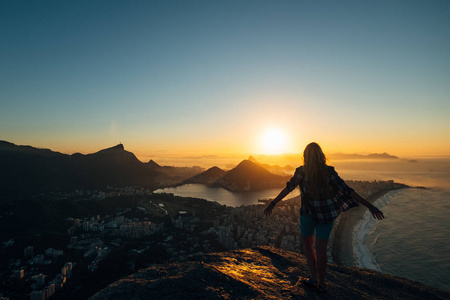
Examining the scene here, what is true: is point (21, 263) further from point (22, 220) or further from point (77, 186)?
point (77, 186)

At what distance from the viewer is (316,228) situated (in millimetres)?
3557

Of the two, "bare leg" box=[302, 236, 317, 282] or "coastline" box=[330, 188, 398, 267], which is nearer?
"bare leg" box=[302, 236, 317, 282]

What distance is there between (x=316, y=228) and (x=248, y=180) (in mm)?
104169

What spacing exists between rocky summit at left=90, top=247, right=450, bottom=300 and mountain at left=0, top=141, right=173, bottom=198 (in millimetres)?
88234

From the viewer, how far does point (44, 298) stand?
15500 mm

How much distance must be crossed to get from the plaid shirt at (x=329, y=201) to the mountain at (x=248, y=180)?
98729mm

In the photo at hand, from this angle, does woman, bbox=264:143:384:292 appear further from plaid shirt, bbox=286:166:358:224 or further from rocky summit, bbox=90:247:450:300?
rocky summit, bbox=90:247:450:300

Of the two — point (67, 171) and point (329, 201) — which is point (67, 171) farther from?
point (329, 201)

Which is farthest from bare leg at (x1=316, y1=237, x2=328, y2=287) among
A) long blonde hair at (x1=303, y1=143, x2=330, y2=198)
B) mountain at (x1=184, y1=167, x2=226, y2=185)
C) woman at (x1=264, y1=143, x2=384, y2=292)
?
mountain at (x1=184, y1=167, x2=226, y2=185)

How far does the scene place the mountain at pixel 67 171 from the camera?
7275 centimetres

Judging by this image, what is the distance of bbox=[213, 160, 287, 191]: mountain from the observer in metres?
103

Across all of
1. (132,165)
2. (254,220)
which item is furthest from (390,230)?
(132,165)

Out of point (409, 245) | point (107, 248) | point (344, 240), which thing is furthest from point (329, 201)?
point (409, 245)

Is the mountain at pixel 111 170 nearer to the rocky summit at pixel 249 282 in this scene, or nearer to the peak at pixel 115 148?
the peak at pixel 115 148
